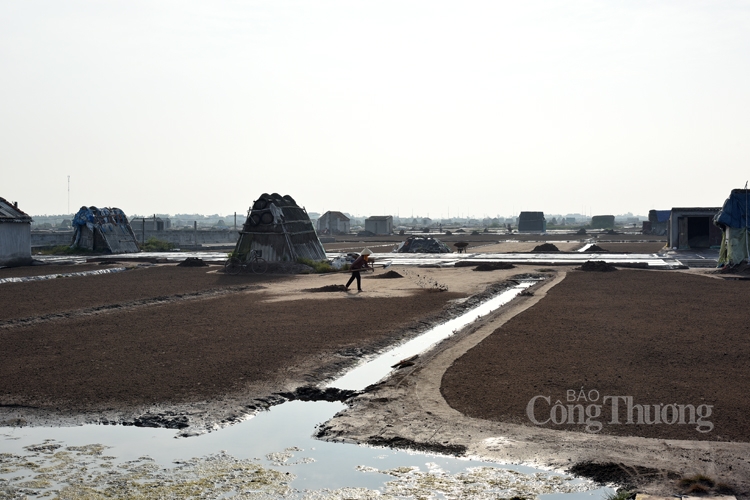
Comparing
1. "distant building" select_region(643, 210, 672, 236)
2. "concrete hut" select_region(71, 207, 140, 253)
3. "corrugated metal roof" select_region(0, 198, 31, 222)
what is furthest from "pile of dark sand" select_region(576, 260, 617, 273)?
"distant building" select_region(643, 210, 672, 236)

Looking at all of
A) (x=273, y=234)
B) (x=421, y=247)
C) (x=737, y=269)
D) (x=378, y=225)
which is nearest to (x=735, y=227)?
(x=737, y=269)

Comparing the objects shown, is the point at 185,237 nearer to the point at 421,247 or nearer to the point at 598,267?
the point at 421,247

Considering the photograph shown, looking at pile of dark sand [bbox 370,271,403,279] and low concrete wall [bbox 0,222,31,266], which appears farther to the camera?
low concrete wall [bbox 0,222,31,266]

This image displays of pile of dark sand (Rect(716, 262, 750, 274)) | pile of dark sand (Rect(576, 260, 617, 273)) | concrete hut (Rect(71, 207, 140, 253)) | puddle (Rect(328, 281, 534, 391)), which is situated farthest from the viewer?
concrete hut (Rect(71, 207, 140, 253))

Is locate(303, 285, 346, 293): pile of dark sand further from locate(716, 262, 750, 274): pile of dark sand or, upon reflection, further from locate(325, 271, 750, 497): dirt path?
locate(716, 262, 750, 274): pile of dark sand

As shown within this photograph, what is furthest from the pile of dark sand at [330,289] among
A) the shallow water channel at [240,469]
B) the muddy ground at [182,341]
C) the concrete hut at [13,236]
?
the concrete hut at [13,236]

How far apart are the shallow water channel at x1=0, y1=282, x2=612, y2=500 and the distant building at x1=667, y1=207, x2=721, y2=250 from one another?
5093 cm

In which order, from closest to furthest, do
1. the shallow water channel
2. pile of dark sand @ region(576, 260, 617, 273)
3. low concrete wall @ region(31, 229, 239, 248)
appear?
the shallow water channel
pile of dark sand @ region(576, 260, 617, 273)
low concrete wall @ region(31, 229, 239, 248)

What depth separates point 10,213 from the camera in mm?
42688

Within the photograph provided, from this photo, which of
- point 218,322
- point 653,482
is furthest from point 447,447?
point 218,322

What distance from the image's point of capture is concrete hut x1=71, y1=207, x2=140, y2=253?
56.5m

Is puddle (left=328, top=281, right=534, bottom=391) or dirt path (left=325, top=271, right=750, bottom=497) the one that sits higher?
dirt path (left=325, top=271, right=750, bottom=497)

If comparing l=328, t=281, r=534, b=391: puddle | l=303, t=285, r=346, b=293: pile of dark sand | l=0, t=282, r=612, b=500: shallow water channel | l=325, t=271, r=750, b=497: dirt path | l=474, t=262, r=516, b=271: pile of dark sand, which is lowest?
l=0, t=282, r=612, b=500: shallow water channel

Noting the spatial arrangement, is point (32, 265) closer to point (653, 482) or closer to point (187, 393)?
point (187, 393)
